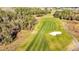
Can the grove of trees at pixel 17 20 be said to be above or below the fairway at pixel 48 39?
above

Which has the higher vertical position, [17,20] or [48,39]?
[17,20]

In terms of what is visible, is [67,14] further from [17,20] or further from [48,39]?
[17,20]

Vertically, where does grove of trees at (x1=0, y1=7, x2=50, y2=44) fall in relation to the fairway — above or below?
above

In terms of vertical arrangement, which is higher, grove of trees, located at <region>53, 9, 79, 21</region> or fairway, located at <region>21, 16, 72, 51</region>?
grove of trees, located at <region>53, 9, 79, 21</region>

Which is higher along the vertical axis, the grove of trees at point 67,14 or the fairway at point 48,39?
the grove of trees at point 67,14

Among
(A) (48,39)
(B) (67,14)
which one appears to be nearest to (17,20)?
(A) (48,39)

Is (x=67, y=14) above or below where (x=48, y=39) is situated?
above
